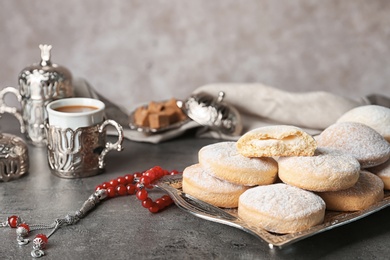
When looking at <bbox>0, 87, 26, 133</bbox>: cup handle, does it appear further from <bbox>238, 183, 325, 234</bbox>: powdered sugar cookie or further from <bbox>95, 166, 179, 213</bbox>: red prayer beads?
<bbox>238, 183, 325, 234</bbox>: powdered sugar cookie

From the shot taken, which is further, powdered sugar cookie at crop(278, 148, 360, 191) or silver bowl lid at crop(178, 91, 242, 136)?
silver bowl lid at crop(178, 91, 242, 136)

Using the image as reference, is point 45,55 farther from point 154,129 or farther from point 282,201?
point 282,201

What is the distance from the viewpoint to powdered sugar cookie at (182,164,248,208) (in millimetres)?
1218

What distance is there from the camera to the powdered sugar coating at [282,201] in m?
1.11

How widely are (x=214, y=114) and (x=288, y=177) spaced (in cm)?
63

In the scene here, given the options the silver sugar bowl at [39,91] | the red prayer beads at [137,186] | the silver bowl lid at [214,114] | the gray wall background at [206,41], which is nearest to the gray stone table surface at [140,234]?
the red prayer beads at [137,186]

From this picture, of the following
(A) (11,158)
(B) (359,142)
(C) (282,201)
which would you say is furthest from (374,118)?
(A) (11,158)

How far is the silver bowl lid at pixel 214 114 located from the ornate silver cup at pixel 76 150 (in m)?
0.31

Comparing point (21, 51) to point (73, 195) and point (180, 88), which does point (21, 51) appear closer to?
point (180, 88)

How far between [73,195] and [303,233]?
517 mm

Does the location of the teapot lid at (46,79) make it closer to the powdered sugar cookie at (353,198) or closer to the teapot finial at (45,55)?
the teapot finial at (45,55)

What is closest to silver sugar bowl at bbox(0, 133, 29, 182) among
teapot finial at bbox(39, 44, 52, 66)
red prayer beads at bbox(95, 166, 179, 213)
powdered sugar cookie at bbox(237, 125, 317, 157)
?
red prayer beads at bbox(95, 166, 179, 213)

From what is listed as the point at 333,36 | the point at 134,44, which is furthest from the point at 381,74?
the point at 134,44

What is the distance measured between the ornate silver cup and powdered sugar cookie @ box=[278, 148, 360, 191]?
470mm
